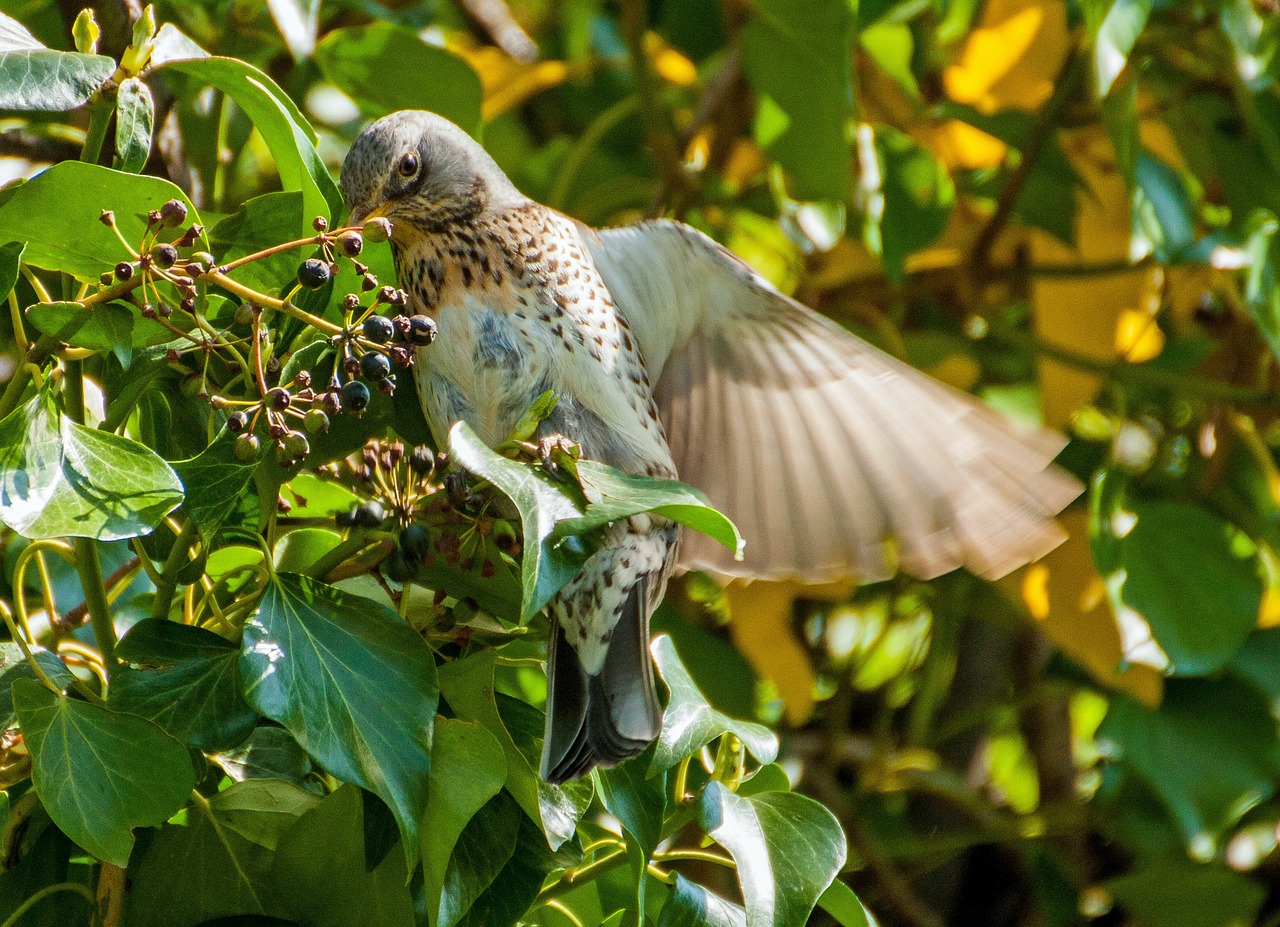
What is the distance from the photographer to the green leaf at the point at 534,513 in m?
0.77

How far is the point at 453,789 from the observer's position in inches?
32.1

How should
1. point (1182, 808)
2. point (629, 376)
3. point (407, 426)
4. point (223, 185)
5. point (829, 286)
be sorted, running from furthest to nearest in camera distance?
point (829, 286)
point (1182, 808)
point (223, 185)
point (629, 376)
point (407, 426)

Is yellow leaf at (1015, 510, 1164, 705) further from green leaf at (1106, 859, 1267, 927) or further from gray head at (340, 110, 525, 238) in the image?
gray head at (340, 110, 525, 238)

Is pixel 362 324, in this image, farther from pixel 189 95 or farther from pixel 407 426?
pixel 189 95

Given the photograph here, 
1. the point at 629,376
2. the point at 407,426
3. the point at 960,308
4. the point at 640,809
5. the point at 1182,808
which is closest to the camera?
the point at 640,809

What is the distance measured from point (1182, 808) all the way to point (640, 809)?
115cm

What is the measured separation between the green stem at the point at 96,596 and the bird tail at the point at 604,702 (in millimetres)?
283

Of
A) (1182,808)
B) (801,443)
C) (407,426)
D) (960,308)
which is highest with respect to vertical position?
(407,426)

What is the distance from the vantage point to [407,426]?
1137 mm

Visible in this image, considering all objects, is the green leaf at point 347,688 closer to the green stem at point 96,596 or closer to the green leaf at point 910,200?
the green stem at point 96,596

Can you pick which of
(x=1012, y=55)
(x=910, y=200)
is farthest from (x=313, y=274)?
(x=1012, y=55)

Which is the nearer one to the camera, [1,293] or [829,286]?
[1,293]

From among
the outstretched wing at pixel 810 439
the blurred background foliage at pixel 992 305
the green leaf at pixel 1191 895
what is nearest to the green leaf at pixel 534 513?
the outstretched wing at pixel 810 439

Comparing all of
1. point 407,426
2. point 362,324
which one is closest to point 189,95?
point 407,426
